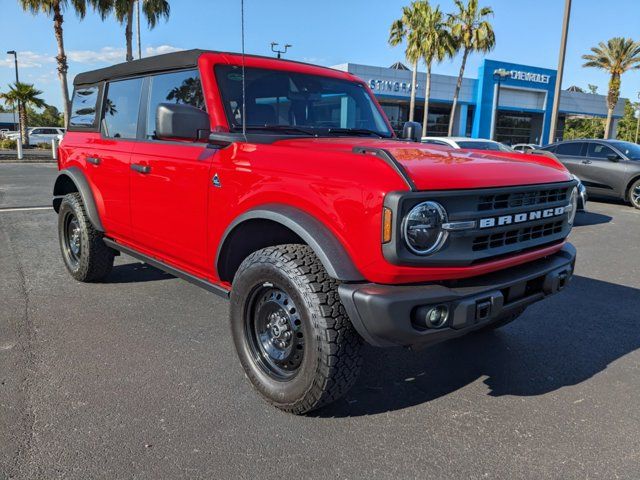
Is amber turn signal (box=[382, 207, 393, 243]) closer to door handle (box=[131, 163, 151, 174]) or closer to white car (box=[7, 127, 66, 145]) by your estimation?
door handle (box=[131, 163, 151, 174])

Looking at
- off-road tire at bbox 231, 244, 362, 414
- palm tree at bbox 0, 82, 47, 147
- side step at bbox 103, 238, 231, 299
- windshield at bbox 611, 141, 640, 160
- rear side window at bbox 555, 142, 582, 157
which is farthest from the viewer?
palm tree at bbox 0, 82, 47, 147

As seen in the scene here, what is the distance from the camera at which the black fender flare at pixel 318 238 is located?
93.1 inches

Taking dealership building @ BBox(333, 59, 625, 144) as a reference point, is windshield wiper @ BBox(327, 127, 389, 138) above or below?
→ below

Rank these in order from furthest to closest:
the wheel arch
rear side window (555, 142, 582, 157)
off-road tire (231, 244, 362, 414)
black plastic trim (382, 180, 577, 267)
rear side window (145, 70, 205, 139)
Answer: rear side window (555, 142, 582, 157) → the wheel arch → rear side window (145, 70, 205, 139) → off-road tire (231, 244, 362, 414) → black plastic trim (382, 180, 577, 267)

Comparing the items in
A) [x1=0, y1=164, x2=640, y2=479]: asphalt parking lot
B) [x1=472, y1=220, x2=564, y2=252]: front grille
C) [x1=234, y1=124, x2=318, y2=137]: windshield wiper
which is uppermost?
[x1=234, y1=124, x2=318, y2=137]: windshield wiper

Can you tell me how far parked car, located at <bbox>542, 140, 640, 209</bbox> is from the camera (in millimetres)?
11508

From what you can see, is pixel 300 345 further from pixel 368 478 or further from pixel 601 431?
pixel 601 431

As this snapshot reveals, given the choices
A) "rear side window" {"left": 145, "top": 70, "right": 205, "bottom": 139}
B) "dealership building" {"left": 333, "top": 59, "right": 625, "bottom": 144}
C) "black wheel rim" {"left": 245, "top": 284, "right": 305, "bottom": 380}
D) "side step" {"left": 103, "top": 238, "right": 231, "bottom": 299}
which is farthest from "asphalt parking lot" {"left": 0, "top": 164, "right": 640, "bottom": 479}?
"dealership building" {"left": 333, "top": 59, "right": 625, "bottom": 144}

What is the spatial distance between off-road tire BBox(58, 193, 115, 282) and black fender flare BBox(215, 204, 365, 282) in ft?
8.47

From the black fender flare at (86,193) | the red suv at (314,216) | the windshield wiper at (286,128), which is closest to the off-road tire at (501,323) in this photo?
the red suv at (314,216)

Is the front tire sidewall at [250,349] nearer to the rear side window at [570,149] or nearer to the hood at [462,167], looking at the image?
the hood at [462,167]

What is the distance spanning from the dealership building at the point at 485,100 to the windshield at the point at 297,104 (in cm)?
3091

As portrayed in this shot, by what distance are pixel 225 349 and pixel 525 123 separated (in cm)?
4769

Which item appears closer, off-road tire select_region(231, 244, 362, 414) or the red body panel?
the red body panel
